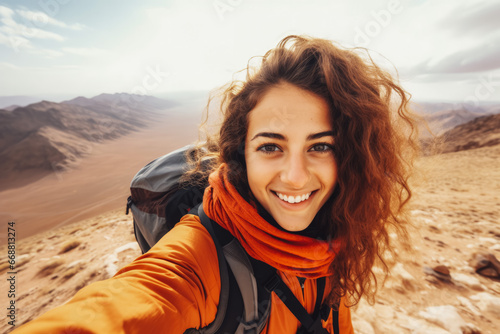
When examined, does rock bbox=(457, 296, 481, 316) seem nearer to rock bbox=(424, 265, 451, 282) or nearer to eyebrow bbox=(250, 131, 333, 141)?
rock bbox=(424, 265, 451, 282)

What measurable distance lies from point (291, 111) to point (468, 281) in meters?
2.83

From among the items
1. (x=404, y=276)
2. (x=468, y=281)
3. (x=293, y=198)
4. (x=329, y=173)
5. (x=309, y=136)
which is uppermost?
(x=309, y=136)

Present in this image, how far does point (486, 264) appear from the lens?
7.89ft

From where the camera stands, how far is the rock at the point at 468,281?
7.18 feet

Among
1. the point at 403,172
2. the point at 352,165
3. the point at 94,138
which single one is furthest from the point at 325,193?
the point at 94,138

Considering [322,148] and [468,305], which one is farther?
[468,305]

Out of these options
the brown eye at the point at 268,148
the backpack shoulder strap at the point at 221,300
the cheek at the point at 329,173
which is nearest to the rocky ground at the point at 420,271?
the cheek at the point at 329,173

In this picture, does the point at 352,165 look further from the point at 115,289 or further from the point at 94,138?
the point at 94,138

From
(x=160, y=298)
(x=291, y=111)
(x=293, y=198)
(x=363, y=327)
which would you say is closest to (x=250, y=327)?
(x=160, y=298)

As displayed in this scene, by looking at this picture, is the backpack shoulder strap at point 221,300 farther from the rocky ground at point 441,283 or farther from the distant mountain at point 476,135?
the distant mountain at point 476,135

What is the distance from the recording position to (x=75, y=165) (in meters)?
32.2

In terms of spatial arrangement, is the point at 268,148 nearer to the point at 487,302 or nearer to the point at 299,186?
the point at 299,186

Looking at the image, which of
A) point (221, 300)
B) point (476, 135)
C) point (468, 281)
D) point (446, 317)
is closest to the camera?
point (221, 300)

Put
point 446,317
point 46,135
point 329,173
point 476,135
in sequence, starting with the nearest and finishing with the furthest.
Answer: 1. point 329,173
2. point 446,317
3. point 476,135
4. point 46,135
